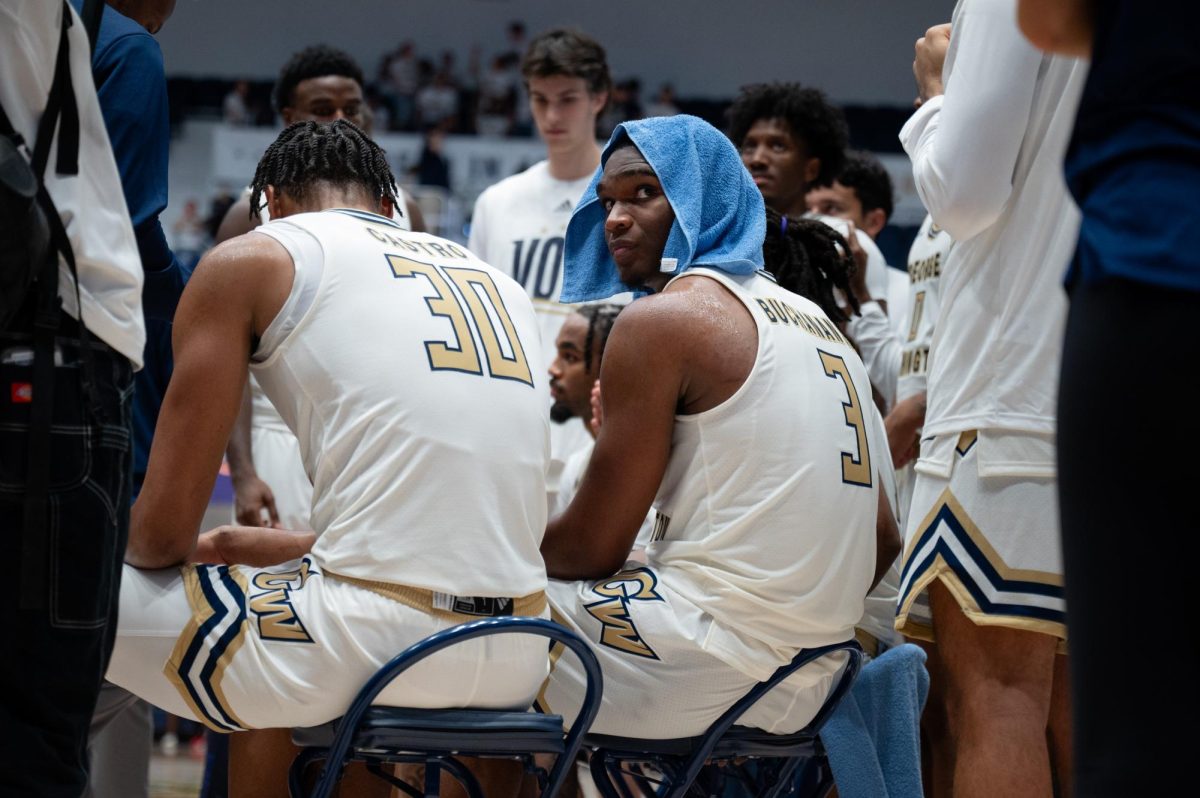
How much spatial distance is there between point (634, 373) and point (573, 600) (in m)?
0.43

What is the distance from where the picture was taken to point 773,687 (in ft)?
8.03

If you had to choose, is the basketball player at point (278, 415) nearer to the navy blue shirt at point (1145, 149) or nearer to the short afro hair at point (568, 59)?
the short afro hair at point (568, 59)

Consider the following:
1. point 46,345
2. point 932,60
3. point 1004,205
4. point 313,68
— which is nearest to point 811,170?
point 313,68

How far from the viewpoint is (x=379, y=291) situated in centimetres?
235

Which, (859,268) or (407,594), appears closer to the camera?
(407,594)

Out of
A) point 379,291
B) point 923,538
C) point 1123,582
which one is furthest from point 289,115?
point 1123,582

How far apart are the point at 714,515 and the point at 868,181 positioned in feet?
10.7

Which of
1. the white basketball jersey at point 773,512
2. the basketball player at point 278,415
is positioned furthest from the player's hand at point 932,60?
the basketball player at point 278,415

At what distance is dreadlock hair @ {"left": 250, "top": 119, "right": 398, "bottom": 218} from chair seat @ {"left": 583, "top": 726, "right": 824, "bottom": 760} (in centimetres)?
114

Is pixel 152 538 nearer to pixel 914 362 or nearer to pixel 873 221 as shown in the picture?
pixel 914 362

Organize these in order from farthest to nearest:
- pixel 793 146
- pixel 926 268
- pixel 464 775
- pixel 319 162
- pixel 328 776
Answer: pixel 793 146
pixel 926 268
pixel 319 162
pixel 464 775
pixel 328 776

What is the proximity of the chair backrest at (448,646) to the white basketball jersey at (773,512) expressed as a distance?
34 centimetres

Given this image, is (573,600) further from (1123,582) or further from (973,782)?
(1123,582)

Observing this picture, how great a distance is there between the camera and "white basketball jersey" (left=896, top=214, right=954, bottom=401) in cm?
366
